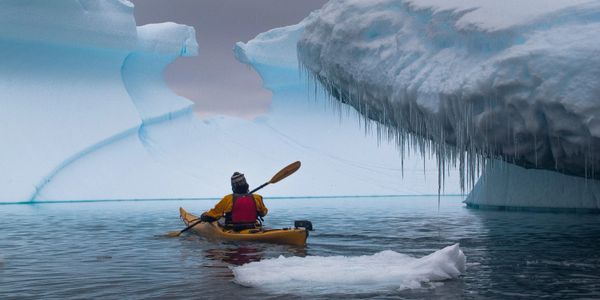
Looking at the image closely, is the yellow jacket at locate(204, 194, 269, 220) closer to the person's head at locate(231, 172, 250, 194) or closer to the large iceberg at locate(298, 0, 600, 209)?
the person's head at locate(231, 172, 250, 194)

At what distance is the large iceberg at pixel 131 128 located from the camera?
24.6m

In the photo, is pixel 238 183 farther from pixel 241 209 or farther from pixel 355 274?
pixel 355 274

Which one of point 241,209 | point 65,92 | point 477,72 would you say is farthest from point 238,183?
point 65,92

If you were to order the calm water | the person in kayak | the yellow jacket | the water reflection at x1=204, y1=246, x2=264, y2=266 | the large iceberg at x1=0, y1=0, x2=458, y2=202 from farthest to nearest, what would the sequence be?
the large iceberg at x1=0, y1=0, x2=458, y2=202 < the yellow jacket < the person in kayak < the water reflection at x1=204, y1=246, x2=264, y2=266 < the calm water

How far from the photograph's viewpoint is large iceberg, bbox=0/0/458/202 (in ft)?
80.5

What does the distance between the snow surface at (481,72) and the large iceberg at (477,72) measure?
1cm

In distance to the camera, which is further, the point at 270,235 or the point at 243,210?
the point at 243,210

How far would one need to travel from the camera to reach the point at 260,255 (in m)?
7.93

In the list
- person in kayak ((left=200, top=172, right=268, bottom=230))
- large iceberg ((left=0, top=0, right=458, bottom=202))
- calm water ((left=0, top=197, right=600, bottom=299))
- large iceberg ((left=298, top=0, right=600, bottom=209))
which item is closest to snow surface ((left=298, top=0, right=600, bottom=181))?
large iceberg ((left=298, top=0, right=600, bottom=209))

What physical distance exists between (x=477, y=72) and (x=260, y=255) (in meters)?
3.34

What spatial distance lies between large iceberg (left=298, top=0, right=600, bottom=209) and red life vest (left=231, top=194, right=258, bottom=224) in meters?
2.38

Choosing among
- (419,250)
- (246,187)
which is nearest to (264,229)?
(246,187)

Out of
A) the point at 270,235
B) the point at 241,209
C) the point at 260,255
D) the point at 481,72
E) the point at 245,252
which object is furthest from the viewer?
the point at 241,209

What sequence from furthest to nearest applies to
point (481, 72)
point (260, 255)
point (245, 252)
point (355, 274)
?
point (245, 252)
point (481, 72)
point (260, 255)
point (355, 274)
